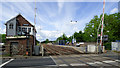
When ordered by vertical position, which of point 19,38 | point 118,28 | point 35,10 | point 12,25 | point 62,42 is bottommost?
point 62,42

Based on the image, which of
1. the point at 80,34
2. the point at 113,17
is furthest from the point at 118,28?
the point at 80,34

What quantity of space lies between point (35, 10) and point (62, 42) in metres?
46.4

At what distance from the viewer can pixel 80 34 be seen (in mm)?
77438

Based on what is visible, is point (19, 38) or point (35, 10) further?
point (35, 10)

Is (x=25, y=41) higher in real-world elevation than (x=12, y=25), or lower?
lower

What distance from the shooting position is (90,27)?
135 ft

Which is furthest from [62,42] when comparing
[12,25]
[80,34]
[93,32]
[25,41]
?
[25,41]

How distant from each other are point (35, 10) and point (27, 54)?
1108cm

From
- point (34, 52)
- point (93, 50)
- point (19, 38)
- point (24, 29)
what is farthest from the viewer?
point (24, 29)

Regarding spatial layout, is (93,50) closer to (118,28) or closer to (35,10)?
(118,28)

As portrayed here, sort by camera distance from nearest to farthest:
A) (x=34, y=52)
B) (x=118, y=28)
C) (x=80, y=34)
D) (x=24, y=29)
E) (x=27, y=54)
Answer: (x=27, y=54), (x=34, y=52), (x=118, y=28), (x=24, y=29), (x=80, y=34)

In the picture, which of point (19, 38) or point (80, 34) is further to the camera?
point (80, 34)

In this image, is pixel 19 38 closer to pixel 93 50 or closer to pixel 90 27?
pixel 93 50

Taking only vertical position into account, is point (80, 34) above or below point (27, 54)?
above
